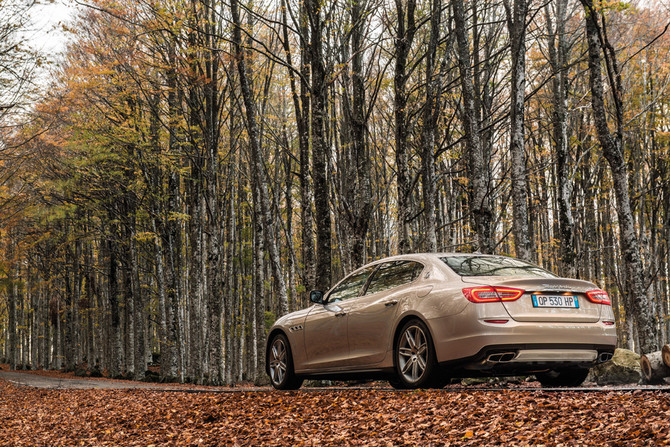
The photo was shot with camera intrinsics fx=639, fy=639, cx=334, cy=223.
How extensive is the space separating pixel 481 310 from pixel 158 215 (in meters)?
18.1

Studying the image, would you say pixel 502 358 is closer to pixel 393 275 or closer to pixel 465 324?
pixel 465 324

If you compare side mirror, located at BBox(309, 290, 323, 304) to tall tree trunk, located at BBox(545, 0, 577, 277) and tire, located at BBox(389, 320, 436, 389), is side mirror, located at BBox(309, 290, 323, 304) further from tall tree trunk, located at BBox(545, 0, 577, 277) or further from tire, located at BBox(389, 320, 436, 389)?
tall tree trunk, located at BBox(545, 0, 577, 277)

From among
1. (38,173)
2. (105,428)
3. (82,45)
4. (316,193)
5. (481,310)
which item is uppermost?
(82,45)

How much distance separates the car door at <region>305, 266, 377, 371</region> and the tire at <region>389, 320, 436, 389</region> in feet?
3.08

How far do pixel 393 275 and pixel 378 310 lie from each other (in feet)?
1.62

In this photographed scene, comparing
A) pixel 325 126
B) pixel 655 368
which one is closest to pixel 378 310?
pixel 655 368

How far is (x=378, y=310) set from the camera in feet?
24.5

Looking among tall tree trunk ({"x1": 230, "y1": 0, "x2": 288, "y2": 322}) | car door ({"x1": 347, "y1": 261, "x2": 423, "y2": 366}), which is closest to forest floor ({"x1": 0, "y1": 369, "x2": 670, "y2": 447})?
car door ({"x1": 347, "y1": 261, "x2": 423, "y2": 366})

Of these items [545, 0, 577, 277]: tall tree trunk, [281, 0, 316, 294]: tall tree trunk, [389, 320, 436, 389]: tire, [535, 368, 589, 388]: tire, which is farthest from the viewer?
[545, 0, 577, 277]: tall tree trunk

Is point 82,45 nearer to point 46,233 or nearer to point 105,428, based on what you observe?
point 46,233

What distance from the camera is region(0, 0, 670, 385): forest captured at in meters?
12.8

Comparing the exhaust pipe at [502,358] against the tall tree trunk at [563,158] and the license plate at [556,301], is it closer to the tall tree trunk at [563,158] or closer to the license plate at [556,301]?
the license plate at [556,301]

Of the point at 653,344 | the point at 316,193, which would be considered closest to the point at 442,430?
the point at 653,344

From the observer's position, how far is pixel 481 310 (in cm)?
628
